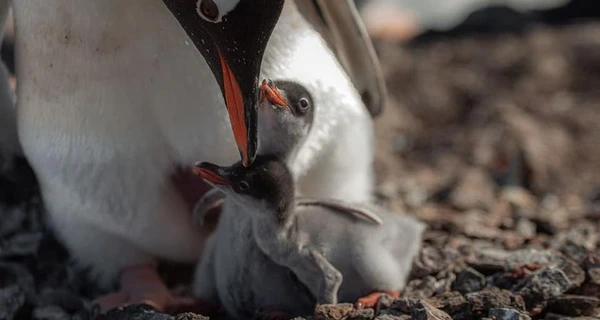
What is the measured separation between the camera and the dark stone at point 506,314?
7.95 feet

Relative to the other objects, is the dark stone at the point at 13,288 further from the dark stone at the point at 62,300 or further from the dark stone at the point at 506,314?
the dark stone at the point at 506,314

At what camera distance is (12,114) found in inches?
124

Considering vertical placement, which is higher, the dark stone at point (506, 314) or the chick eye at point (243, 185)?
the chick eye at point (243, 185)

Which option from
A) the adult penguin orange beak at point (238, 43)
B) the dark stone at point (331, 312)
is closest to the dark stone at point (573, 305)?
the dark stone at point (331, 312)

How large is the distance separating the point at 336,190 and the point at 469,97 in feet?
10.3

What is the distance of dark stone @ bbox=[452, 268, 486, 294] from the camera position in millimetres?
2705

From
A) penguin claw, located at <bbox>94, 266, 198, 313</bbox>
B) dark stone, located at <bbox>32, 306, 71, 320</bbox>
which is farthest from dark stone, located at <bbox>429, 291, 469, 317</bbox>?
dark stone, located at <bbox>32, 306, 71, 320</bbox>

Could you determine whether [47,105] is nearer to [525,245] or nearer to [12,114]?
[12,114]

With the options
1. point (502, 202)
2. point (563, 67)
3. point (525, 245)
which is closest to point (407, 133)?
point (563, 67)

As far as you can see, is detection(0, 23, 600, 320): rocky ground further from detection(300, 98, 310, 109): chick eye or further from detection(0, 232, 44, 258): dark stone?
detection(300, 98, 310, 109): chick eye

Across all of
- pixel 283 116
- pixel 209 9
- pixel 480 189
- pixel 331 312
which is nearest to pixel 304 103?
pixel 283 116

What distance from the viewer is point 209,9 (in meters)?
2.27

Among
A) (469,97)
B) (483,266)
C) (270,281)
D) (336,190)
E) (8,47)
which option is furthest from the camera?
(469,97)

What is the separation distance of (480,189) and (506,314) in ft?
5.97
